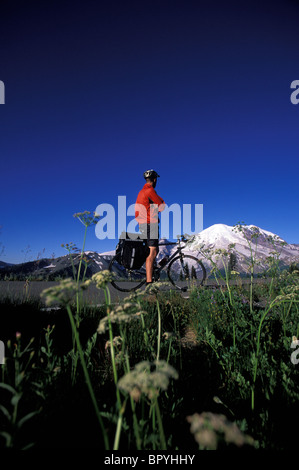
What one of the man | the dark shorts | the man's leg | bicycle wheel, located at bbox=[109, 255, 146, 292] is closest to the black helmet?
the man

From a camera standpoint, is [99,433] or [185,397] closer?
[99,433]

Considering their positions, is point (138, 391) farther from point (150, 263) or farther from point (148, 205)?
point (148, 205)

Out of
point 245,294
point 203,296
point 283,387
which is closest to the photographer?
point 283,387

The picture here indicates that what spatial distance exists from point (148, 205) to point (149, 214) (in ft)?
0.92

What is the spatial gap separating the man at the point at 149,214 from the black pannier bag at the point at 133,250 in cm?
21

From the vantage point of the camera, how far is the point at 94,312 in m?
4.12

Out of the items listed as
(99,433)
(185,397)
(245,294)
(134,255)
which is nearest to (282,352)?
(185,397)

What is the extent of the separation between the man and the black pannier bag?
208 millimetres

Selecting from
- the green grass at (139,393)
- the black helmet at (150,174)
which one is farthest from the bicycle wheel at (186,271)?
the green grass at (139,393)

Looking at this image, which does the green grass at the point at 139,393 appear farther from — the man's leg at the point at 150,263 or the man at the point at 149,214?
the man at the point at 149,214

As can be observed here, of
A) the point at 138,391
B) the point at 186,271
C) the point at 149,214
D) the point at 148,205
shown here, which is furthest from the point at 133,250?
the point at 138,391

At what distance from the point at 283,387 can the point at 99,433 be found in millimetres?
1754
